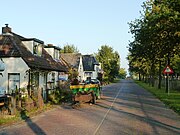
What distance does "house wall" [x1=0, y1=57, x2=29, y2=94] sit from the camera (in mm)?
24703

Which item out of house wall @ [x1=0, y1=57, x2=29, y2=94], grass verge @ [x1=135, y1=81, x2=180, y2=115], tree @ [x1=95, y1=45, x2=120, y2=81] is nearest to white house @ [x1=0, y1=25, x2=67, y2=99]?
house wall @ [x1=0, y1=57, x2=29, y2=94]

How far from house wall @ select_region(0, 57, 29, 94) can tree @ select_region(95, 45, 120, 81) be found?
6453cm

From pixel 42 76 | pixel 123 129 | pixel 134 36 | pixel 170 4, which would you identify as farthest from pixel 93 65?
pixel 123 129

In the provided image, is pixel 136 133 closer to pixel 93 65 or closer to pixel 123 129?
pixel 123 129

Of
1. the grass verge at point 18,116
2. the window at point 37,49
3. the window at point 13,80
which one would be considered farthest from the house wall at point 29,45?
the grass verge at point 18,116

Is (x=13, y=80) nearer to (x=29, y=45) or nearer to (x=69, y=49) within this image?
(x=29, y=45)

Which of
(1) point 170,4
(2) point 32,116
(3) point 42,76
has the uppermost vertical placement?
(1) point 170,4

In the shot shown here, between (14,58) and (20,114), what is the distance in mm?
9535

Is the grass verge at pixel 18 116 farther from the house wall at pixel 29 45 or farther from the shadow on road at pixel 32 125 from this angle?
the house wall at pixel 29 45

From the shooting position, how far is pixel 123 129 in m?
12.0

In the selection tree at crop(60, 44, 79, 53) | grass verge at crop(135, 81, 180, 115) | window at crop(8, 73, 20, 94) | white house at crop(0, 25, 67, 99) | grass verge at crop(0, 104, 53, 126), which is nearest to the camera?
grass verge at crop(0, 104, 53, 126)

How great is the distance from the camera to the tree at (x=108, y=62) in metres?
98.6

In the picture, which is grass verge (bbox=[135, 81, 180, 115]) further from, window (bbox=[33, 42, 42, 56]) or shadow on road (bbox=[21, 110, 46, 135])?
window (bbox=[33, 42, 42, 56])

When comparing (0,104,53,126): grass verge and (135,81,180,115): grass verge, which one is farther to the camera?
(135,81,180,115): grass verge
